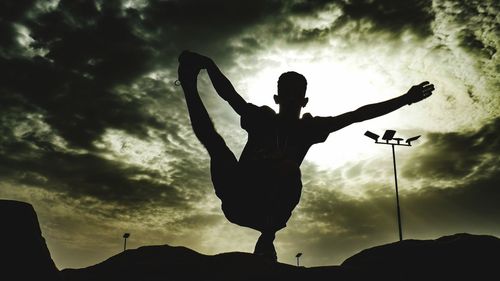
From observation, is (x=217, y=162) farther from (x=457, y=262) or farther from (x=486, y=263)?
(x=486, y=263)

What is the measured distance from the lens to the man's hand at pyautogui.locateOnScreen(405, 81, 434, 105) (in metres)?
3.96

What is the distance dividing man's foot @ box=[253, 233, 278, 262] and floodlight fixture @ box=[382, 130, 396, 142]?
23.2m

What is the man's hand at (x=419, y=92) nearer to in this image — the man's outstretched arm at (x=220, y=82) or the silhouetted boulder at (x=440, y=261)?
the silhouetted boulder at (x=440, y=261)

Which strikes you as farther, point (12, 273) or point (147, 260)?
point (147, 260)

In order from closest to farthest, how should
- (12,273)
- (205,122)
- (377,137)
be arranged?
(12,273) → (205,122) → (377,137)

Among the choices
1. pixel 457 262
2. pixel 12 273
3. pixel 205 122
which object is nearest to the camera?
pixel 12 273

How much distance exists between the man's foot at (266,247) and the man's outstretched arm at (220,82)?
137 cm

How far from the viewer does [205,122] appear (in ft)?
12.5

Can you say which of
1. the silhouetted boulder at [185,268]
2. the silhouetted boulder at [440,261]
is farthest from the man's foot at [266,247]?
the silhouetted boulder at [440,261]

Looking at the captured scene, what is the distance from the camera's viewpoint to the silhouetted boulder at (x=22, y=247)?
3021 millimetres

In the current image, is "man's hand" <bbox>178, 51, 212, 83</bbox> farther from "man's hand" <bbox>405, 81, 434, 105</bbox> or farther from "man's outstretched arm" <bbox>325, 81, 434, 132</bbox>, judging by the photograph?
"man's hand" <bbox>405, 81, 434, 105</bbox>

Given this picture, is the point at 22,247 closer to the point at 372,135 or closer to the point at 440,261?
the point at 440,261

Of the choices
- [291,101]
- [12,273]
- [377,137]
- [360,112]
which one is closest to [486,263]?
[360,112]

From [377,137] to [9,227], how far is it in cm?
2546
